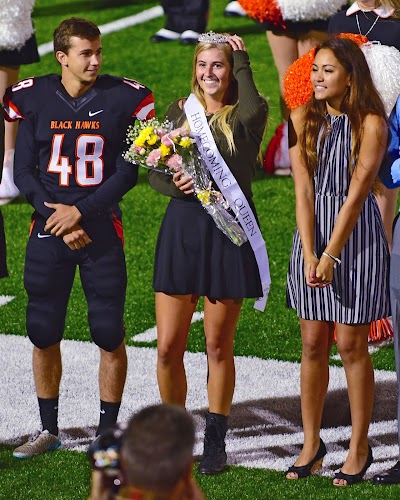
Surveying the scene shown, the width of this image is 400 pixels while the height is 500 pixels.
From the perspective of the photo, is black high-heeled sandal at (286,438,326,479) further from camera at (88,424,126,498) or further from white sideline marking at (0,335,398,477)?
camera at (88,424,126,498)

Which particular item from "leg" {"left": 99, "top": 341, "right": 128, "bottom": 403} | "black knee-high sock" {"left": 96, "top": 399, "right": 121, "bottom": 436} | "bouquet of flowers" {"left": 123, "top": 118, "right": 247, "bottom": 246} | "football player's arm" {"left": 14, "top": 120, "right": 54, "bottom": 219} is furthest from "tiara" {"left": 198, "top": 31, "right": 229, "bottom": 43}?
"black knee-high sock" {"left": 96, "top": 399, "right": 121, "bottom": 436}

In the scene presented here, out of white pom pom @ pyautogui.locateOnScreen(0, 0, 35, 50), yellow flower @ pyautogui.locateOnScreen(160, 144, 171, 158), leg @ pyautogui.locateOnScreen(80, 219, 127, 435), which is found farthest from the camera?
white pom pom @ pyautogui.locateOnScreen(0, 0, 35, 50)

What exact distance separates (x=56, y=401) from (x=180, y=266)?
0.89 meters

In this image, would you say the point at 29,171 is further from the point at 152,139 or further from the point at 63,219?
the point at 152,139

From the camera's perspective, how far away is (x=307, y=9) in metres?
9.49

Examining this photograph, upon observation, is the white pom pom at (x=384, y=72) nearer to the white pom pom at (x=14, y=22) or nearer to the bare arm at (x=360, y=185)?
the bare arm at (x=360, y=185)

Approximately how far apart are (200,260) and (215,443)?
0.76 m

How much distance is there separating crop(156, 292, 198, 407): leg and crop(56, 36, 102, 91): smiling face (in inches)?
36.3

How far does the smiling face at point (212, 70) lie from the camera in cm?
552

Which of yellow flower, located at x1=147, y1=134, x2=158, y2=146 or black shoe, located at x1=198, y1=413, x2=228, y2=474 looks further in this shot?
black shoe, located at x1=198, y1=413, x2=228, y2=474

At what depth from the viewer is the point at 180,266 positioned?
5602mm

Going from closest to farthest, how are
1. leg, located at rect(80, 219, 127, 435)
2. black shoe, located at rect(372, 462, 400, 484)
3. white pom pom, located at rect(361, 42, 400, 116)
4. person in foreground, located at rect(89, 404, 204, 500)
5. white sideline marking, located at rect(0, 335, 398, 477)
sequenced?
1. person in foreground, located at rect(89, 404, 204, 500)
2. black shoe, located at rect(372, 462, 400, 484)
3. leg, located at rect(80, 219, 127, 435)
4. white sideline marking, located at rect(0, 335, 398, 477)
5. white pom pom, located at rect(361, 42, 400, 116)

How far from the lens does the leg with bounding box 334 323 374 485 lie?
5.50 meters

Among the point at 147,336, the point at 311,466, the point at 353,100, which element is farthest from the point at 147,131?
the point at 147,336
